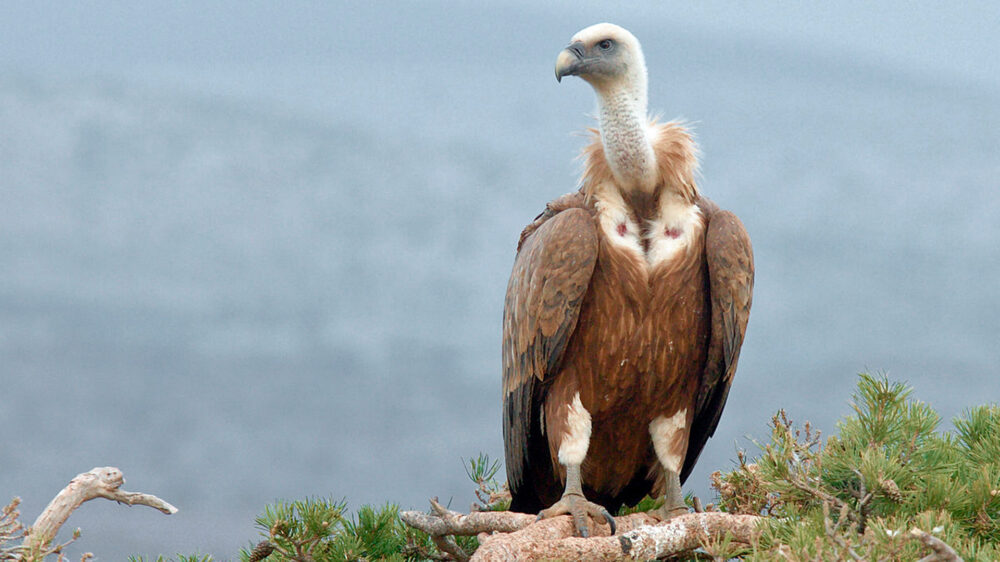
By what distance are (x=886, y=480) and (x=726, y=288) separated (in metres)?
1.58

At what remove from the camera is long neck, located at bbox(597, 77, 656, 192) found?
17.5 feet

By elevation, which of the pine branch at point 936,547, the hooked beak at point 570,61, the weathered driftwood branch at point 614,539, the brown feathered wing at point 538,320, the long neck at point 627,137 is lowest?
the pine branch at point 936,547

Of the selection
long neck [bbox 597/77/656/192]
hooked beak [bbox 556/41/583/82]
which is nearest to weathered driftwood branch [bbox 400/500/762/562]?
long neck [bbox 597/77/656/192]

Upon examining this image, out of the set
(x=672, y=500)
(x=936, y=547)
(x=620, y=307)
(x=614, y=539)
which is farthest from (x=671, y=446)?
(x=936, y=547)

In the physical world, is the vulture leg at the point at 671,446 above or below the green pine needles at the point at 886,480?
above

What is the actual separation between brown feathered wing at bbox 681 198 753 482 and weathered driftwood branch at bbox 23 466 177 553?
9.69 ft

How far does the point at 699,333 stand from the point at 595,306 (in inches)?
23.2

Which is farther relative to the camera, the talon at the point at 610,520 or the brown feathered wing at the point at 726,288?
the brown feathered wing at the point at 726,288

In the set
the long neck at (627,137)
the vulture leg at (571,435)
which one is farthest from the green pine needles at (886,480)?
the long neck at (627,137)

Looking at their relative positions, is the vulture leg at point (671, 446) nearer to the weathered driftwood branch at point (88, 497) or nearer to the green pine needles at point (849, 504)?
the green pine needles at point (849, 504)

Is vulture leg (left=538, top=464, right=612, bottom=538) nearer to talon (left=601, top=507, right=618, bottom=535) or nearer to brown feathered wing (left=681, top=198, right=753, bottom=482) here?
talon (left=601, top=507, right=618, bottom=535)

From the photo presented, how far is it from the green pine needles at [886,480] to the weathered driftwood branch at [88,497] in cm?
309

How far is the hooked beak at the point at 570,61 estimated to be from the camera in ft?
17.6

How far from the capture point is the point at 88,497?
518 centimetres
